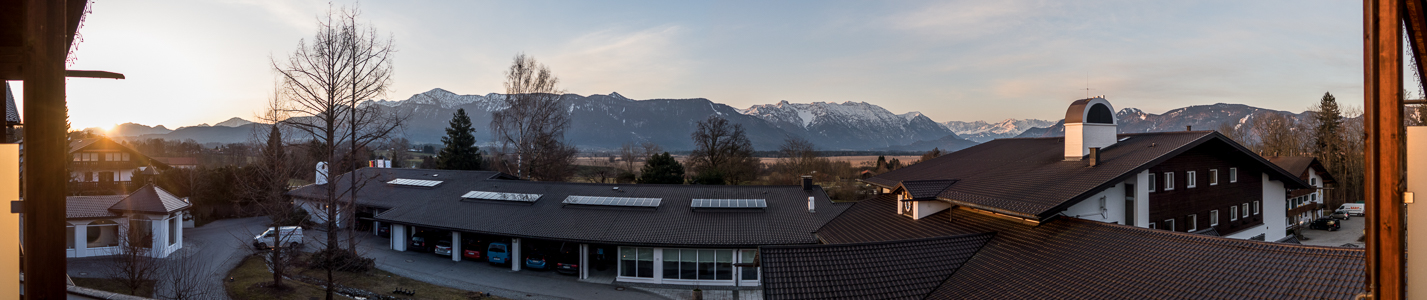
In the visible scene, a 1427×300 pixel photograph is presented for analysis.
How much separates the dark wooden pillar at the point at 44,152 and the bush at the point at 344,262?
16236 mm

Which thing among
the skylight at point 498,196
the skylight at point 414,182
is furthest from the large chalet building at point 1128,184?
the skylight at point 414,182

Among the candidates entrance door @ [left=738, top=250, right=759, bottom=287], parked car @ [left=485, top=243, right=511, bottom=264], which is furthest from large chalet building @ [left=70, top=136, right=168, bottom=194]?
entrance door @ [left=738, top=250, right=759, bottom=287]

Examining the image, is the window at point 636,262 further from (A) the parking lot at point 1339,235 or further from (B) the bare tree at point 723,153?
(A) the parking lot at point 1339,235

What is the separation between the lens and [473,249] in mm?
21266

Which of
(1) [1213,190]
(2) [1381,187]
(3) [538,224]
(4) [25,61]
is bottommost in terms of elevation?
(3) [538,224]

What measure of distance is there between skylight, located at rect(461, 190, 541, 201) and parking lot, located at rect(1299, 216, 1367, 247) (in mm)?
36135

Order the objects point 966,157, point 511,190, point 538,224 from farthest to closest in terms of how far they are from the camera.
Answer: point 511,190 < point 966,157 < point 538,224

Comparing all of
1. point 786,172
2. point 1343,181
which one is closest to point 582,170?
point 786,172

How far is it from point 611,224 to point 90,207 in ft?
66.7

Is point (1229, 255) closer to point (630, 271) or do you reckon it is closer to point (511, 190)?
point (630, 271)

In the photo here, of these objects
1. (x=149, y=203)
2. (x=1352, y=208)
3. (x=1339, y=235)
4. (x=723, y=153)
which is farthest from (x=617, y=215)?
(x=1352, y=208)

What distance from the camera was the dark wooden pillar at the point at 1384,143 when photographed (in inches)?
117

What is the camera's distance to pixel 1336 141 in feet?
130

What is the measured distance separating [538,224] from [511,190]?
5576 millimetres
